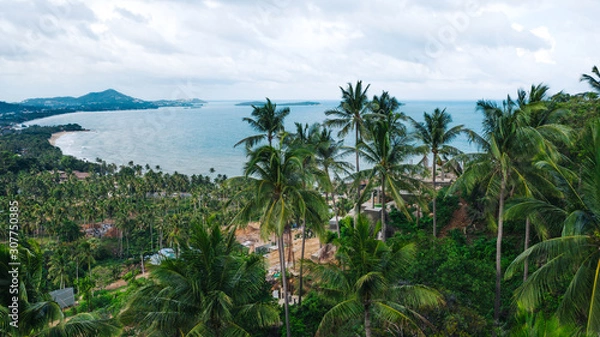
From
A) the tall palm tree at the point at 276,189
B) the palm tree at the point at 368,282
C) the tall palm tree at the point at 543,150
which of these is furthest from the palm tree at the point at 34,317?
the tall palm tree at the point at 543,150

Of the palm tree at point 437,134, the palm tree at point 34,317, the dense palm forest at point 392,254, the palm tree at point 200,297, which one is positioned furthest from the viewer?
the palm tree at point 437,134

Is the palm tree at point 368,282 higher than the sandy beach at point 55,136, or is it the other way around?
the palm tree at point 368,282

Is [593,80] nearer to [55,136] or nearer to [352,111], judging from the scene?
[352,111]

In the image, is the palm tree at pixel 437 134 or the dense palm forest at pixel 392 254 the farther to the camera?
the palm tree at pixel 437 134

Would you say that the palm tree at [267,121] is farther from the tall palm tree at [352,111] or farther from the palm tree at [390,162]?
the palm tree at [390,162]

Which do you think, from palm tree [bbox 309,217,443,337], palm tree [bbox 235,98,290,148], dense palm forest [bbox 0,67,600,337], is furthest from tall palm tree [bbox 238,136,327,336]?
palm tree [bbox 235,98,290,148]

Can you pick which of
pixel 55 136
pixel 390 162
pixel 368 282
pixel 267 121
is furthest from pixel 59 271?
pixel 55 136

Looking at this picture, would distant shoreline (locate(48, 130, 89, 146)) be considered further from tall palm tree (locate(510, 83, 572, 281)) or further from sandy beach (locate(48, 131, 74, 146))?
tall palm tree (locate(510, 83, 572, 281))
